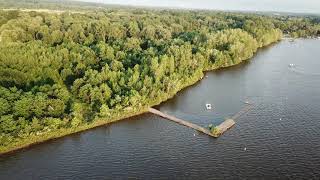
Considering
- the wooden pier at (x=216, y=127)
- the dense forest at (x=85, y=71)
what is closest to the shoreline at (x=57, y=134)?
the dense forest at (x=85, y=71)

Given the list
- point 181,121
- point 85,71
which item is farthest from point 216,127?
point 85,71

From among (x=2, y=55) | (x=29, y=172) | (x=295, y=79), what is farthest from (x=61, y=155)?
(x=295, y=79)

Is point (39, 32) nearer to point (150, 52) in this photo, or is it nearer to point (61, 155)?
point (150, 52)

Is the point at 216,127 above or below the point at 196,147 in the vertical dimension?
above

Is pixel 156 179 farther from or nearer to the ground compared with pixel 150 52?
nearer to the ground

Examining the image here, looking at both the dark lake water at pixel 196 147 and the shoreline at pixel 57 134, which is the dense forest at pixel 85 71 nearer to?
the shoreline at pixel 57 134

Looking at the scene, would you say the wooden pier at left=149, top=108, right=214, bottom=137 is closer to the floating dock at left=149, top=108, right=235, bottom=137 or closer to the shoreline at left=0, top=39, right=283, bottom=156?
the floating dock at left=149, top=108, right=235, bottom=137

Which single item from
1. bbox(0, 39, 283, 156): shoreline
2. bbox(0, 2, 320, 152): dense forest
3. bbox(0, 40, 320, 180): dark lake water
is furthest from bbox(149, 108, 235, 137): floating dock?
bbox(0, 2, 320, 152): dense forest

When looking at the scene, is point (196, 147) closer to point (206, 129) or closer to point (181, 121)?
point (206, 129)
